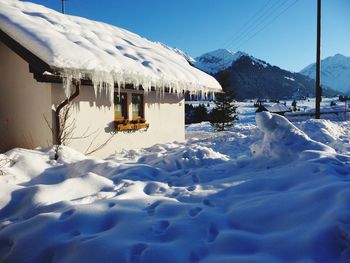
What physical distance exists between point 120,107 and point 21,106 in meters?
2.66

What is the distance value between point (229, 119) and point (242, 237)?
62.6 ft

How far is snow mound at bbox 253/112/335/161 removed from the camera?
17.5ft

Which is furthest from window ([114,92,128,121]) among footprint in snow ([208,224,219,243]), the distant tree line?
the distant tree line

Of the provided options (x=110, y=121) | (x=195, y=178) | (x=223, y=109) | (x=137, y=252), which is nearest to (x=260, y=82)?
(x=223, y=109)

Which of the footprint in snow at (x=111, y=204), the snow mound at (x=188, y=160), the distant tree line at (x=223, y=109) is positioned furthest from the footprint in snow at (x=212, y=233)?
the distant tree line at (x=223, y=109)

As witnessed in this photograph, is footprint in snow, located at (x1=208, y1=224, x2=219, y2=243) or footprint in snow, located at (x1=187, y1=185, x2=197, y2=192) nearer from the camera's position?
footprint in snow, located at (x1=208, y1=224, x2=219, y2=243)

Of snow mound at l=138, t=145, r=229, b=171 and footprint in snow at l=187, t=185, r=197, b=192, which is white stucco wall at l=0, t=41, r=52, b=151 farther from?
footprint in snow at l=187, t=185, r=197, b=192

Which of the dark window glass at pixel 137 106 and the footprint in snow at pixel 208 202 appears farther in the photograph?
the dark window glass at pixel 137 106

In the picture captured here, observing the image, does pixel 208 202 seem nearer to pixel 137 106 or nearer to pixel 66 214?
pixel 66 214

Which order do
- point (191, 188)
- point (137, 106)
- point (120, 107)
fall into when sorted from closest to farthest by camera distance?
point (191, 188), point (120, 107), point (137, 106)

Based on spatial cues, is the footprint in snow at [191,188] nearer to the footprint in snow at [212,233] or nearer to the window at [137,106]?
the footprint in snow at [212,233]

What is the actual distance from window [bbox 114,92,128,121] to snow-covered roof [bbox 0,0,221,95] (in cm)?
89

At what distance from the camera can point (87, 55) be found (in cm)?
709

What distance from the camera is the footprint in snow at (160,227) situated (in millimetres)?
2910
